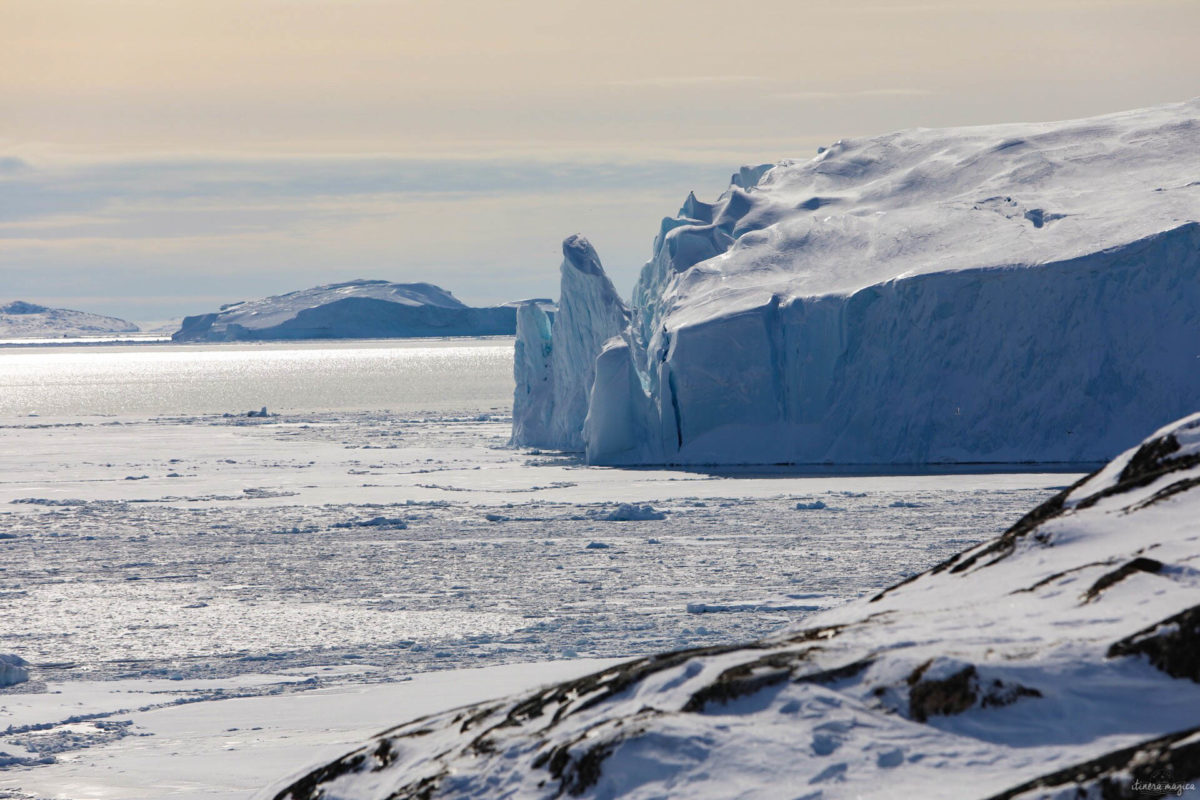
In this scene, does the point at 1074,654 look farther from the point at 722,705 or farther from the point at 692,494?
the point at 692,494

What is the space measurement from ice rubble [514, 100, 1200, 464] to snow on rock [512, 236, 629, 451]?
21 centimetres

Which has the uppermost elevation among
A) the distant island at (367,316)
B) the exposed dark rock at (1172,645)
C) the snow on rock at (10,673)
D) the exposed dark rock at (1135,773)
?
the distant island at (367,316)

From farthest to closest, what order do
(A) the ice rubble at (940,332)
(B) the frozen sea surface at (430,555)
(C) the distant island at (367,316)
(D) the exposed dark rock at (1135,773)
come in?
(C) the distant island at (367,316) < (A) the ice rubble at (940,332) < (B) the frozen sea surface at (430,555) < (D) the exposed dark rock at (1135,773)

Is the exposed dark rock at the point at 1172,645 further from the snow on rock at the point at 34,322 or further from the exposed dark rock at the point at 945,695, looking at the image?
the snow on rock at the point at 34,322

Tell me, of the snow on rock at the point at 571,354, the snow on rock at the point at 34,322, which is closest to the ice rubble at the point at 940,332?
the snow on rock at the point at 571,354

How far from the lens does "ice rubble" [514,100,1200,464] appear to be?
19734 mm

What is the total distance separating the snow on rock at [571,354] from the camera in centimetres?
2419

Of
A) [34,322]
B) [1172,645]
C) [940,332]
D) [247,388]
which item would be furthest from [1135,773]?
[34,322]

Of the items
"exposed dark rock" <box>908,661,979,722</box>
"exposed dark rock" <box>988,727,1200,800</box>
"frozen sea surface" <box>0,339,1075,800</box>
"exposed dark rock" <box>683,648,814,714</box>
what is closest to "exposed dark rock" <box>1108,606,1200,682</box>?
"exposed dark rock" <box>988,727,1200,800</box>

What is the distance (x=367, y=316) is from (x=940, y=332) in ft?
288

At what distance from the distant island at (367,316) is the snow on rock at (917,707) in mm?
92870

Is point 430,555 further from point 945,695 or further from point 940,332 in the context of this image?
point 940,332

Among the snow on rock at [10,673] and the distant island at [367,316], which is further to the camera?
the distant island at [367,316]

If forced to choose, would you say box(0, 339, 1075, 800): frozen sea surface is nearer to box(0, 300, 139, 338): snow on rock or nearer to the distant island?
the distant island
